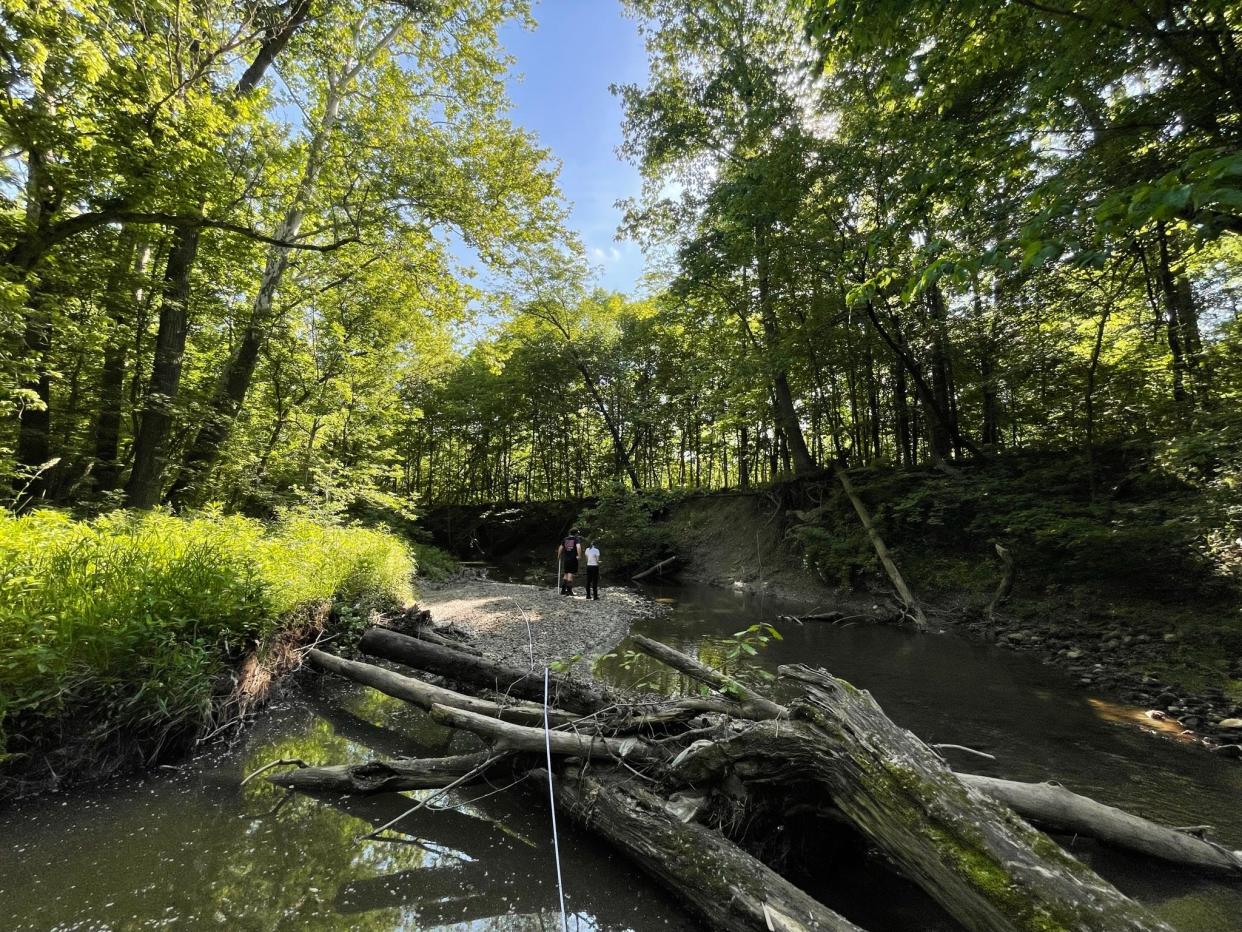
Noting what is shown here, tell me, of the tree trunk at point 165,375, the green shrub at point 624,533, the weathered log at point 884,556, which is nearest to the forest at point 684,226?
the tree trunk at point 165,375

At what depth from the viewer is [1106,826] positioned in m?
2.95

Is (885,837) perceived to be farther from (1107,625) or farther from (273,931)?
(1107,625)

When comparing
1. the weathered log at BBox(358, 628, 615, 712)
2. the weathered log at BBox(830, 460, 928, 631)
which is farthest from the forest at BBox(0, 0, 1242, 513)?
the weathered log at BBox(358, 628, 615, 712)

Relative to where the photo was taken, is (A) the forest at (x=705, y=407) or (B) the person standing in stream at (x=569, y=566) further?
(B) the person standing in stream at (x=569, y=566)

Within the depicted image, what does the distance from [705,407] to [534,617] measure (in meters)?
10.3

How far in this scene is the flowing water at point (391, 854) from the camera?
2574mm

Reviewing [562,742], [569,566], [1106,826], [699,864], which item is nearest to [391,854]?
[562,742]

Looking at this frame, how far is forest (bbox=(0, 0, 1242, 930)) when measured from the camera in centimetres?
303

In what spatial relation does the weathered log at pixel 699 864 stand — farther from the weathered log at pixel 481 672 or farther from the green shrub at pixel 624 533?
the green shrub at pixel 624 533

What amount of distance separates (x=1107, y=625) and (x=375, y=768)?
34.6 feet

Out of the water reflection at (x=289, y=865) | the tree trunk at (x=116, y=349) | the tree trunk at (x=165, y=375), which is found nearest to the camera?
the water reflection at (x=289, y=865)

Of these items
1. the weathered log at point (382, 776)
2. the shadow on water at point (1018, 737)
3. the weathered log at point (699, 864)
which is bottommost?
the shadow on water at point (1018, 737)

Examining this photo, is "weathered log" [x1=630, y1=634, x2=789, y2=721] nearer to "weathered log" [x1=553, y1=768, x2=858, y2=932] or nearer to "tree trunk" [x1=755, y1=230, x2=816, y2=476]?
"weathered log" [x1=553, y1=768, x2=858, y2=932]

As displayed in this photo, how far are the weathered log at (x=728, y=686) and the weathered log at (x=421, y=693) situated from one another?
1.00 meters
